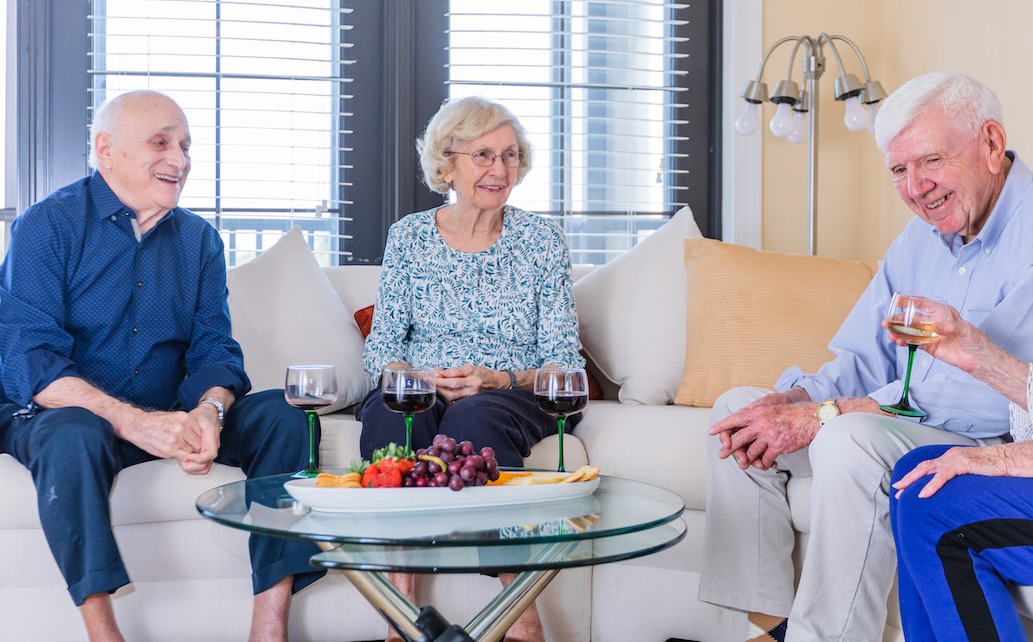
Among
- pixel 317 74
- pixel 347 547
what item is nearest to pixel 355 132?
pixel 317 74

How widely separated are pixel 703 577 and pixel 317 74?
2293mm

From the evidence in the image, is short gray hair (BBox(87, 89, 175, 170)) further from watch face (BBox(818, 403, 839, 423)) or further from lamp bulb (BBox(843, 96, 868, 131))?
lamp bulb (BBox(843, 96, 868, 131))

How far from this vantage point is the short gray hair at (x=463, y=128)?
258 cm

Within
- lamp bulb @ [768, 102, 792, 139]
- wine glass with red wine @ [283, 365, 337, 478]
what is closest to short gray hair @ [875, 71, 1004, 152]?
wine glass with red wine @ [283, 365, 337, 478]

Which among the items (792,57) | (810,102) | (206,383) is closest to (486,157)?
(206,383)

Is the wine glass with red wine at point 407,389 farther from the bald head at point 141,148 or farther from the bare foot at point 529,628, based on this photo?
the bald head at point 141,148

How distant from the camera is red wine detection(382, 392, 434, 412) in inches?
68.2

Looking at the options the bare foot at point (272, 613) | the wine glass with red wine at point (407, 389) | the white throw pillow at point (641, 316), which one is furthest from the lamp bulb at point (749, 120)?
the bare foot at point (272, 613)

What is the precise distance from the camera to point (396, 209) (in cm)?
354

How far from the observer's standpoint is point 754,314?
2.67 m

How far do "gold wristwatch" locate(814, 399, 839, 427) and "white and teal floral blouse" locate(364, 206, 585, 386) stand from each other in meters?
0.71

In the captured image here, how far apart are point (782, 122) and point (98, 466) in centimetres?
239

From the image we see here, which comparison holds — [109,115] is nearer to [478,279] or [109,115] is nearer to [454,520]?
[478,279]

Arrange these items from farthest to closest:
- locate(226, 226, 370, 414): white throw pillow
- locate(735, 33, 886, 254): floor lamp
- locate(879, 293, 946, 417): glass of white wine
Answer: locate(735, 33, 886, 254): floor lamp
locate(226, 226, 370, 414): white throw pillow
locate(879, 293, 946, 417): glass of white wine
